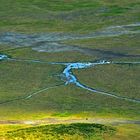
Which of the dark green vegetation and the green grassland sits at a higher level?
the green grassland

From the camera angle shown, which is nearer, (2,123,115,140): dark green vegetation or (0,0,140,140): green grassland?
(2,123,115,140): dark green vegetation

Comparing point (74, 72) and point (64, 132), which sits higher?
point (74, 72)

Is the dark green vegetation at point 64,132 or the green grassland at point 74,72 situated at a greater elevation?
the green grassland at point 74,72

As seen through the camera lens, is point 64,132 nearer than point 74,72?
Yes

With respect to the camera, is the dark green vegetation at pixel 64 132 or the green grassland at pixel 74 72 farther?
the green grassland at pixel 74 72
